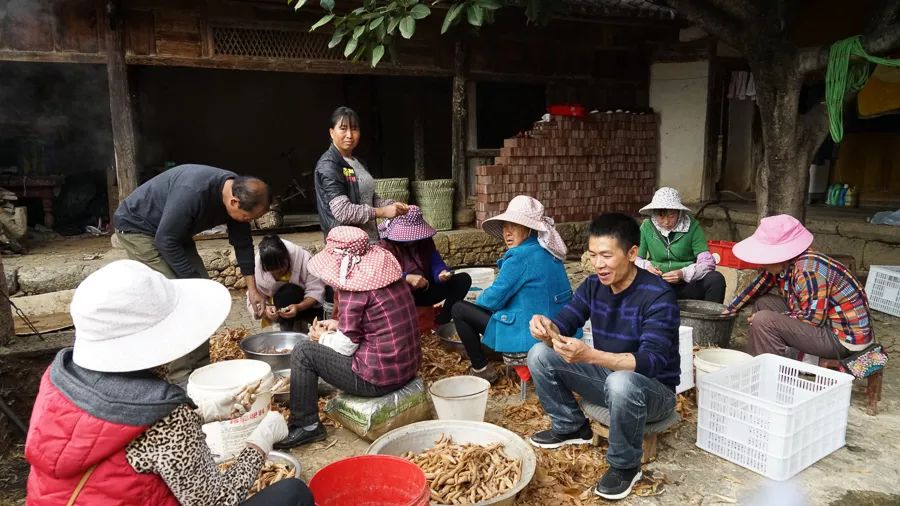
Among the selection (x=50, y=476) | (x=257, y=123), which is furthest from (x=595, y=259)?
(x=257, y=123)

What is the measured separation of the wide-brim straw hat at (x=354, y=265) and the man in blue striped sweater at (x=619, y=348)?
990mm

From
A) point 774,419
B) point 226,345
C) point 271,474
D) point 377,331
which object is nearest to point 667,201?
point 774,419

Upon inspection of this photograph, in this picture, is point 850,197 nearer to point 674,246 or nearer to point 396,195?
point 674,246

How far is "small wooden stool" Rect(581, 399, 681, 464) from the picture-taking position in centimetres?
362

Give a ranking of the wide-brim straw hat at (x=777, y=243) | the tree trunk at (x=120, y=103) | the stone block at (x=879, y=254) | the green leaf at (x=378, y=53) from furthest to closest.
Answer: the stone block at (x=879, y=254) < the tree trunk at (x=120, y=103) < the green leaf at (x=378, y=53) < the wide-brim straw hat at (x=777, y=243)

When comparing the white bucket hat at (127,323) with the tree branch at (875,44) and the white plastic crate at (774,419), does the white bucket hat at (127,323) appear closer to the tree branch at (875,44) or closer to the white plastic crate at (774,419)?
the white plastic crate at (774,419)

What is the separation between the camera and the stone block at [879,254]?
Result: 324 inches

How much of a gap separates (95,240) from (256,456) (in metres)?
8.20

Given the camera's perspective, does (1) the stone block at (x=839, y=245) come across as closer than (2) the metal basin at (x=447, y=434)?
No

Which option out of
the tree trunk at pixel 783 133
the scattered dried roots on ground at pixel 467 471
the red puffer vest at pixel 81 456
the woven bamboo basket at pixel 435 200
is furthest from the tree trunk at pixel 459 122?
the red puffer vest at pixel 81 456

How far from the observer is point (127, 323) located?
6.81ft

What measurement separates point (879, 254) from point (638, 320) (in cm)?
683

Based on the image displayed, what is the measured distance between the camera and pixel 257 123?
1341 cm

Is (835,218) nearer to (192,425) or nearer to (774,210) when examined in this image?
(774,210)
